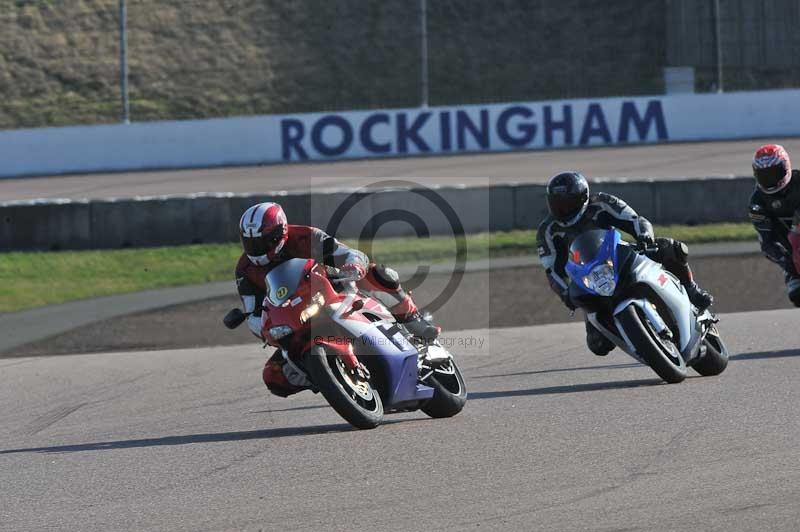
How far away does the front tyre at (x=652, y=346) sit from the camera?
8.88 meters

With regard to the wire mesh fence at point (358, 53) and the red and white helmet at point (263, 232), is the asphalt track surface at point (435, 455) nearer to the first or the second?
the red and white helmet at point (263, 232)

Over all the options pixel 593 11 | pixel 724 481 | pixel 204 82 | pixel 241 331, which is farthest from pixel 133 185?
pixel 724 481

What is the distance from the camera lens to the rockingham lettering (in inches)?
1350

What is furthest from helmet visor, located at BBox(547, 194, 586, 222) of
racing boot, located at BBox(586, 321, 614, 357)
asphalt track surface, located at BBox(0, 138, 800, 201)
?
asphalt track surface, located at BBox(0, 138, 800, 201)

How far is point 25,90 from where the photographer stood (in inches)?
1598

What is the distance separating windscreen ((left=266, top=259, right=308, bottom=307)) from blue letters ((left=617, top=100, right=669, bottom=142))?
2748cm

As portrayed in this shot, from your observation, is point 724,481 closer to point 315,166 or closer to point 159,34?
point 315,166

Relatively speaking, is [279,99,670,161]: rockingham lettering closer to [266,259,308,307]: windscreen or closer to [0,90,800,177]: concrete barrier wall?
[0,90,800,177]: concrete barrier wall

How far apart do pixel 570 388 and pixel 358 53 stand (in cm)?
3375

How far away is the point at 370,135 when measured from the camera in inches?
1359

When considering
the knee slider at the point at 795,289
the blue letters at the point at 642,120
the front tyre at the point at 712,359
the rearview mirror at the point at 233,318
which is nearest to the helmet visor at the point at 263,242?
the rearview mirror at the point at 233,318

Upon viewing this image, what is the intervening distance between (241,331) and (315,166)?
17.6 m

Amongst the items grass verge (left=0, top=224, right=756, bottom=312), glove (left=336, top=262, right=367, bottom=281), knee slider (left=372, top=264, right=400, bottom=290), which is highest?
glove (left=336, top=262, right=367, bottom=281)

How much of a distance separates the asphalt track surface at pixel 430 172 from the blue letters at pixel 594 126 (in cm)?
66
